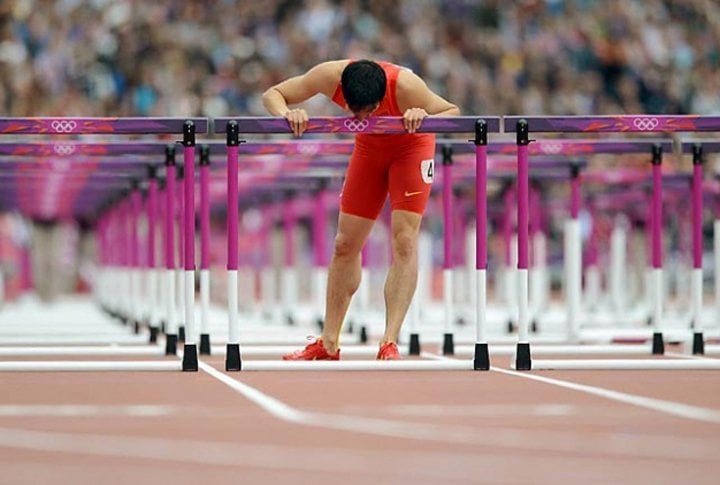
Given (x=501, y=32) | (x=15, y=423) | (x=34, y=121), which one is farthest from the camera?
(x=501, y=32)

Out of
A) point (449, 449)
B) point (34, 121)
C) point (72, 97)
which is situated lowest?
point (449, 449)

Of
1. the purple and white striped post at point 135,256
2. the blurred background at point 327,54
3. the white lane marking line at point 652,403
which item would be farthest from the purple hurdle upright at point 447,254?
the blurred background at point 327,54

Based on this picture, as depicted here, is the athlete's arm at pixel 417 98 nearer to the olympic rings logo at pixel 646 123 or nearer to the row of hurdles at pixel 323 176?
the row of hurdles at pixel 323 176

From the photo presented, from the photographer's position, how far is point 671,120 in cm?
639

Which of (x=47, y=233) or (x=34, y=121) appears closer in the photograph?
(x=34, y=121)

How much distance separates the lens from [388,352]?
665 centimetres

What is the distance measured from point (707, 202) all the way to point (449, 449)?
16.0 metres

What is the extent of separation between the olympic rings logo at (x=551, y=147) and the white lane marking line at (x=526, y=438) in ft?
13.7

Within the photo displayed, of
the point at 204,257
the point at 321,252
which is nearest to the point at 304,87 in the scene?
the point at 204,257

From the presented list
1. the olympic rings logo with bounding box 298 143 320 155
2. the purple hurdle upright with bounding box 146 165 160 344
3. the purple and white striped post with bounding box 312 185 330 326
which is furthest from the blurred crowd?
the olympic rings logo with bounding box 298 143 320 155

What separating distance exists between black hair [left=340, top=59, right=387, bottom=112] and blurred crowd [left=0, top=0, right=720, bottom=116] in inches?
560

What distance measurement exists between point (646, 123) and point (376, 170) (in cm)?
115

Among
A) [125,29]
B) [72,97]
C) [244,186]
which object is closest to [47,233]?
[72,97]

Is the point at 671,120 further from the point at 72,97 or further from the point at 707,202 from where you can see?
the point at 72,97
